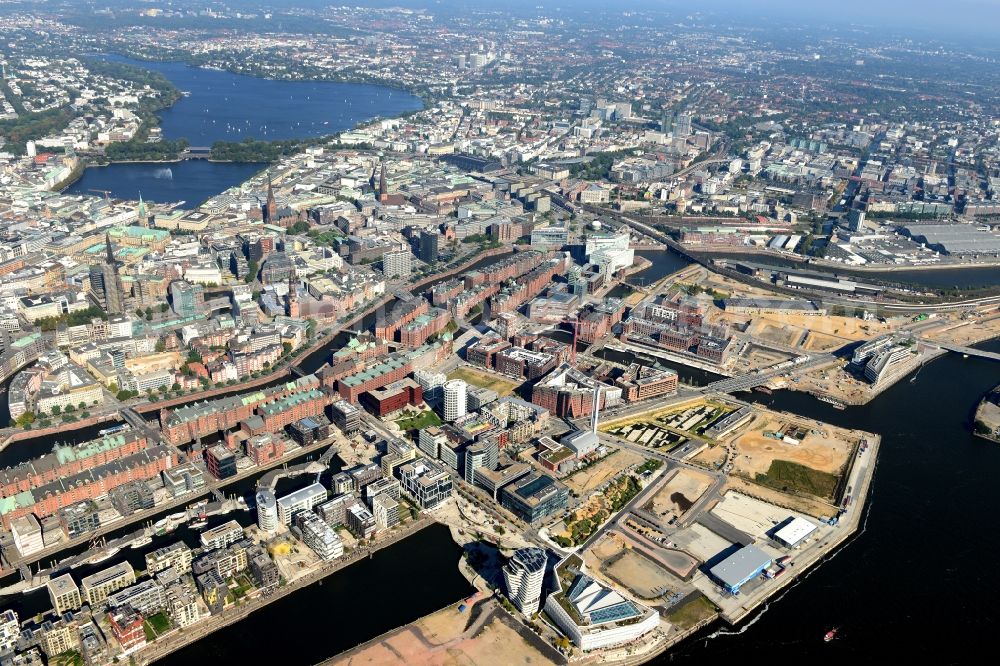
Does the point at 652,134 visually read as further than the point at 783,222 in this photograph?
Yes

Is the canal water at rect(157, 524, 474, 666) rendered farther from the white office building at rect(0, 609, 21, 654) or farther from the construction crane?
the construction crane

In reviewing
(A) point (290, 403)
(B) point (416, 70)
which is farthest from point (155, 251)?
(B) point (416, 70)

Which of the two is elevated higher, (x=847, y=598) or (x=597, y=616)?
(x=597, y=616)

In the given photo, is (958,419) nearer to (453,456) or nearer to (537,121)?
(453,456)

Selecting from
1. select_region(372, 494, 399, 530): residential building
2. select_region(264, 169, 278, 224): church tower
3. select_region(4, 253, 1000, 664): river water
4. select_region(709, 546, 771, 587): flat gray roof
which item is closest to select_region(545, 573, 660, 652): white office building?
select_region(4, 253, 1000, 664): river water

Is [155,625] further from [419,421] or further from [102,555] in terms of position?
[419,421]

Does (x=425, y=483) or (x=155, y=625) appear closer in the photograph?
(x=155, y=625)

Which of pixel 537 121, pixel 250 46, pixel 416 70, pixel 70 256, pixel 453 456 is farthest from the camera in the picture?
pixel 250 46

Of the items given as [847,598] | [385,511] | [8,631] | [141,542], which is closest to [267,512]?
[385,511]
